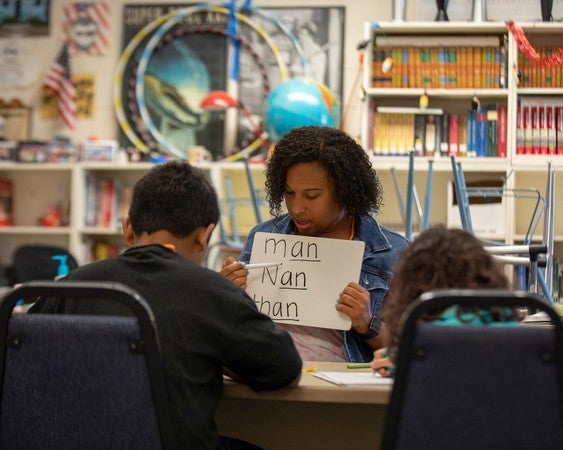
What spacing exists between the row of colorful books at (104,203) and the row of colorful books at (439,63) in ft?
6.04

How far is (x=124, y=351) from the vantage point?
4.51 ft

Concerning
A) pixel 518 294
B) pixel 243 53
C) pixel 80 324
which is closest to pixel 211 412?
pixel 80 324

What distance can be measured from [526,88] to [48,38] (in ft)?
10.9

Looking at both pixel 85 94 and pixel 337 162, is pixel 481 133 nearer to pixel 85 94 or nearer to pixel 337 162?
pixel 85 94

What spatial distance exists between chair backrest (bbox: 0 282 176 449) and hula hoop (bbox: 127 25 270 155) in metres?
4.54

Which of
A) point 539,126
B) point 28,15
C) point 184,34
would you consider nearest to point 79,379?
point 539,126

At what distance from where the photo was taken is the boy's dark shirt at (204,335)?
154 centimetres

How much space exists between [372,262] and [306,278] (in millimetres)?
224

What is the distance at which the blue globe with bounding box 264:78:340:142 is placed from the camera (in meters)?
5.12

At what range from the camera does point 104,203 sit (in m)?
5.75

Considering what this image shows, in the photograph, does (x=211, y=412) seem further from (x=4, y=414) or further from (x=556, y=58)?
(x=556, y=58)

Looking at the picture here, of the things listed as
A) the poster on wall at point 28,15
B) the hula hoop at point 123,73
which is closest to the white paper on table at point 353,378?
the hula hoop at point 123,73

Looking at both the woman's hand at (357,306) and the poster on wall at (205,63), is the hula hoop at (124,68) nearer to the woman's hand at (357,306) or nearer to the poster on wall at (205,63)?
the poster on wall at (205,63)

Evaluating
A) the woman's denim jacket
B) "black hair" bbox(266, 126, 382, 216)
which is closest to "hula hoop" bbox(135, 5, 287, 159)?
"black hair" bbox(266, 126, 382, 216)
